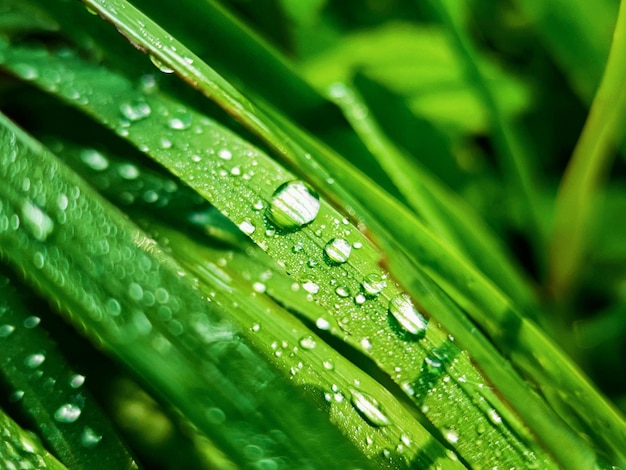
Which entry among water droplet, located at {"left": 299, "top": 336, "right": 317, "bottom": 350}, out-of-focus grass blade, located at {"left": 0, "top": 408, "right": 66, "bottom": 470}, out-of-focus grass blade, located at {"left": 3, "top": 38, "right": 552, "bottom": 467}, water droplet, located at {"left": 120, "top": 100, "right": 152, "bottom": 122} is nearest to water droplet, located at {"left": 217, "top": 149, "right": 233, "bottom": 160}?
out-of-focus grass blade, located at {"left": 3, "top": 38, "right": 552, "bottom": 467}

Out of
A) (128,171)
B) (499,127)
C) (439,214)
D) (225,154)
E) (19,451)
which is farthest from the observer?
(499,127)

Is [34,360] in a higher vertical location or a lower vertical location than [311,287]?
lower

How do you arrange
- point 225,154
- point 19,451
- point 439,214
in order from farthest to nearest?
point 439,214 < point 225,154 < point 19,451

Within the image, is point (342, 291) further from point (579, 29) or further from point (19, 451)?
point (579, 29)

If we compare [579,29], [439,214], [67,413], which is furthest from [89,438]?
[579,29]

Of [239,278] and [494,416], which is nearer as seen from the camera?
[494,416]

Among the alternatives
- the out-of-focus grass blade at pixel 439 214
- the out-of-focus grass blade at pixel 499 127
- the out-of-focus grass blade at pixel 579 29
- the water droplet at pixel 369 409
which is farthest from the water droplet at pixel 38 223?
the out-of-focus grass blade at pixel 579 29
